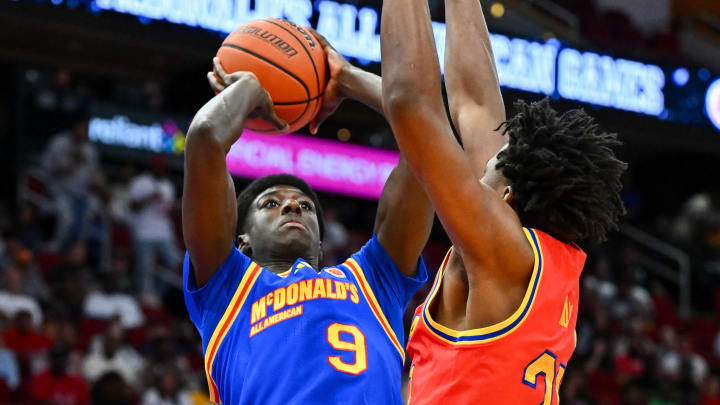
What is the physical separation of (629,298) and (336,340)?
10.8 meters

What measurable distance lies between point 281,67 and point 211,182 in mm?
510

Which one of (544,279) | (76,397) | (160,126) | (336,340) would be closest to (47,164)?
(160,126)

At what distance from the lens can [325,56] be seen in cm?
351

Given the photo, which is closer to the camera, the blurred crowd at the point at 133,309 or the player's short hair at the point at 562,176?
the player's short hair at the point at 562,176

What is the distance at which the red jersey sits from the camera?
249 cm

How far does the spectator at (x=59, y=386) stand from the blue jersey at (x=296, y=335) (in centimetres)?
479

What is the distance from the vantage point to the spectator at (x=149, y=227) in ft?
33.2

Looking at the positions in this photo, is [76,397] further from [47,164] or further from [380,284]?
[380,284]

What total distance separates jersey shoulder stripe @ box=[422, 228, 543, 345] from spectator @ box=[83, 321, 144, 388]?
587cm

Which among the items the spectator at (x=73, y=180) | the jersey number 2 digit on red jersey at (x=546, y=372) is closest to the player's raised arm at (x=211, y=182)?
the jersey number 2 digit on red jersey at (x=546, y=372)

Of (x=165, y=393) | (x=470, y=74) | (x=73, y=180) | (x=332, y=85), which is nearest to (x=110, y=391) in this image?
(x=165, y=393)

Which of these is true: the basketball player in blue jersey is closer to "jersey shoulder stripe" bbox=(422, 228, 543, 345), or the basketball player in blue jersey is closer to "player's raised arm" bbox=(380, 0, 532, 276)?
"jersey shoulder stripe" bbox=(422, 228, 543, 345)

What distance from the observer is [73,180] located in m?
10.2

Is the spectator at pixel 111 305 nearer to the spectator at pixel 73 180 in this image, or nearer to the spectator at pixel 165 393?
the spectator at pixel 165 393
